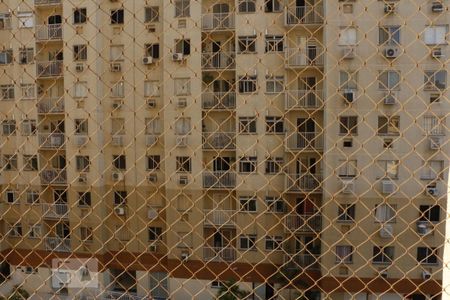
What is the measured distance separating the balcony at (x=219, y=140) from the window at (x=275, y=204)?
40.3 inches

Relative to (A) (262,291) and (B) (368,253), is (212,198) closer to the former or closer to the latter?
(A) (262,291)

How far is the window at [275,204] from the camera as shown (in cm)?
682

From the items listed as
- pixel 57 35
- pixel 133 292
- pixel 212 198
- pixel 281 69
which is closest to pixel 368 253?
pixel 212 198

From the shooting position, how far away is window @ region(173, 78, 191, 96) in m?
6.47

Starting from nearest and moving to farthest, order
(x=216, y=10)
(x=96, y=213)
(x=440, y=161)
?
1. (x=440, y=161)
2. (x=216, y=10)
3. (x=96, y=213)

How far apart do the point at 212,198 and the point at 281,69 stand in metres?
2.18

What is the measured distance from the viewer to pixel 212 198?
6.94m

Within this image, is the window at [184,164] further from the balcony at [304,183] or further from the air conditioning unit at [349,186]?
the air conditioning unit at [349,186]

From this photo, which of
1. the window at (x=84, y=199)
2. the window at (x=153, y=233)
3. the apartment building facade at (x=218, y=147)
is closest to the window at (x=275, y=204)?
the apartment building facade at (x=218, y=147)

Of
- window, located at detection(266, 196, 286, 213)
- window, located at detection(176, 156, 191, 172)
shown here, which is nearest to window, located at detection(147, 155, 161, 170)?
window, located at detection(176, 156, 191, 172)

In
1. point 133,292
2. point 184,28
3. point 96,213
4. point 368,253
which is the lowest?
point 133,292

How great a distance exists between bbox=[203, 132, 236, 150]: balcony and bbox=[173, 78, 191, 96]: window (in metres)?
0.70

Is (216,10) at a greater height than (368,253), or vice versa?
(216,10)

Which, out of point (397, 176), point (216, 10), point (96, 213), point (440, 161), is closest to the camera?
point (440, 161)
